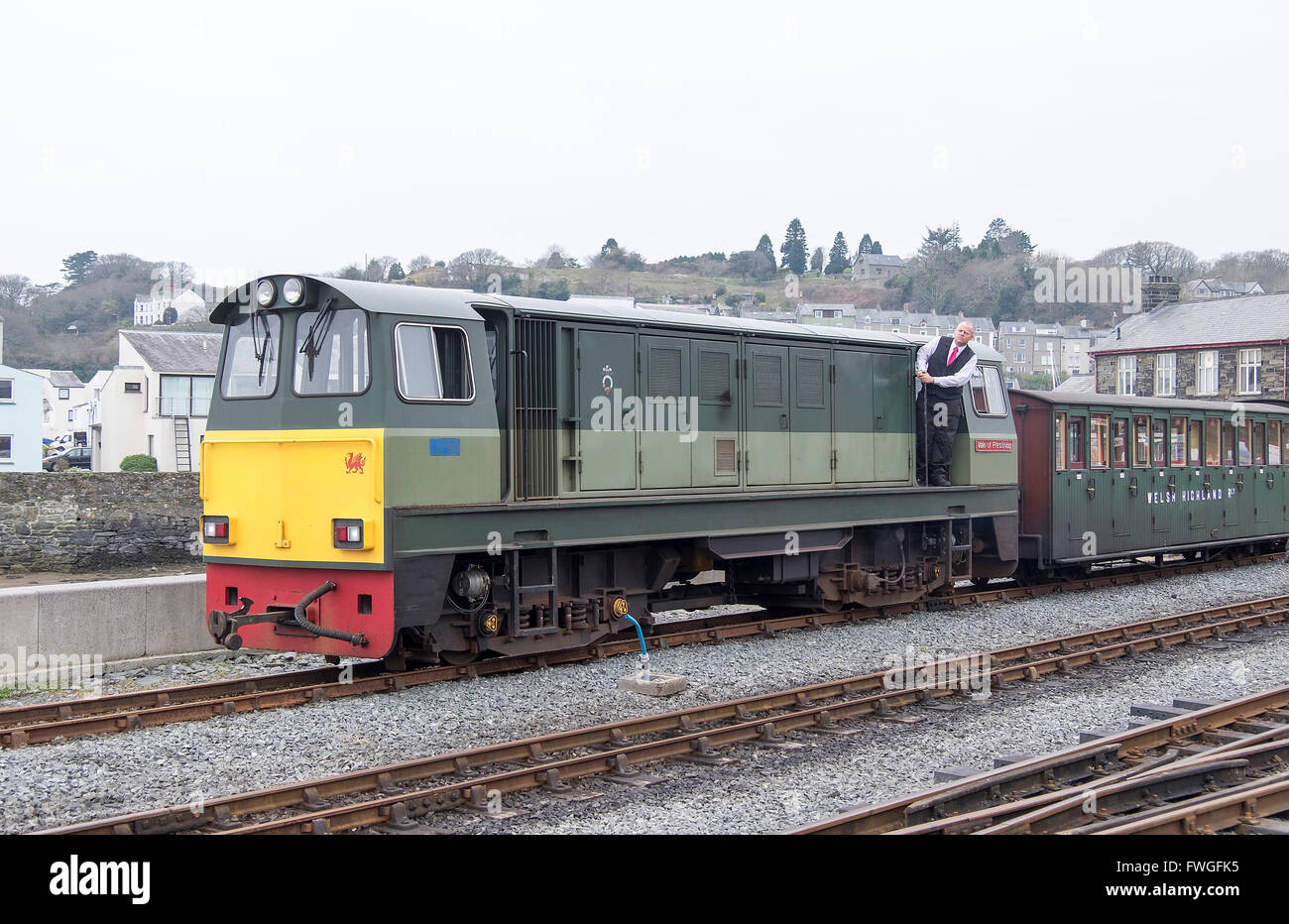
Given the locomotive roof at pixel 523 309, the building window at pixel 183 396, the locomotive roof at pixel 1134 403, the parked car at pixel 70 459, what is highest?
the building window at pixel 183 396

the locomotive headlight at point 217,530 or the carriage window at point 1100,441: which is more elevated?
the carriage window at point 1100,441

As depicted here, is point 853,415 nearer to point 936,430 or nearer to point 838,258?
point 936,430

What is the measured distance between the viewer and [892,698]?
994cm

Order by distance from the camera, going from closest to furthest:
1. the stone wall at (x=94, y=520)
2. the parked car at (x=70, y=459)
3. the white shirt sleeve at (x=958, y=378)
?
the white shirt sleeve at (x=958, y=378) → the stone wall at (x=94, y=520) → the parked car at (x=70, y=459)

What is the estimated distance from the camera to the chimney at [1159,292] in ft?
176

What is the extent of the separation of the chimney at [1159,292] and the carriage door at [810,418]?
1772 inches

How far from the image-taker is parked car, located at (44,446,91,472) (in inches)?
2493

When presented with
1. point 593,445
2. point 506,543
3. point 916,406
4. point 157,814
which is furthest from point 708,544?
point 157,814

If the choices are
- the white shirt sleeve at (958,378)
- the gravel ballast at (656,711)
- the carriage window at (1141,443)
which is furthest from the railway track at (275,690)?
the carriage window at (1141,443)

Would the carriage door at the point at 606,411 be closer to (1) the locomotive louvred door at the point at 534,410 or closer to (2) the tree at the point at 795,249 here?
(1) the locomotive louvred door at the point at 534,410

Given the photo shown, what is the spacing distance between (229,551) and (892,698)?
5.97m

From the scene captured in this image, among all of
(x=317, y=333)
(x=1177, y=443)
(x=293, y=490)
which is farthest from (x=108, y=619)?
(x=1177, y=443)

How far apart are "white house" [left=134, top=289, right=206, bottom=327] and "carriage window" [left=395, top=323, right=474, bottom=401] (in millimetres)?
100597

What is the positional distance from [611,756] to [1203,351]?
4655 cm
